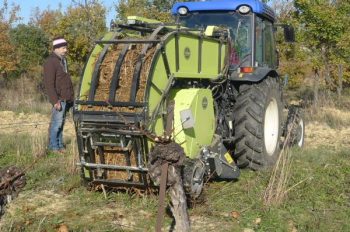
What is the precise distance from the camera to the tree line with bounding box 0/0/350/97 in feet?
44.7

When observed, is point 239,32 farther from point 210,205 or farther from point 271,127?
point 210,205

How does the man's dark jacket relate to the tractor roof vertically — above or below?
below

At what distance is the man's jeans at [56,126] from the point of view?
299 inches

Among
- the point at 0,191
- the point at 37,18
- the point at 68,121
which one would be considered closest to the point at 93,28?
the point at 68,121

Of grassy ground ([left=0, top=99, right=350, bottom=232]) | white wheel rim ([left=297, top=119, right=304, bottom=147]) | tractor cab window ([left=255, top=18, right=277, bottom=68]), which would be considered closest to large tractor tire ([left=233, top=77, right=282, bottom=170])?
grassy ground ([left=0, top=99, right=350, bottom=232])

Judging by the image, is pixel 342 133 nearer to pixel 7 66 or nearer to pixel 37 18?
pixel 7 66

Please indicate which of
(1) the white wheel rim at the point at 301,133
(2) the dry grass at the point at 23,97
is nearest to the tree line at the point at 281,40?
(2) the dry grass at the point at 23,97

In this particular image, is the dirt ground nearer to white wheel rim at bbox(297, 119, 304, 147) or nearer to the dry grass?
the dry grass

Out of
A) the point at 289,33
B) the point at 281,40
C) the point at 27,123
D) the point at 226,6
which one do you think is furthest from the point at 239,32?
the point at 281,40

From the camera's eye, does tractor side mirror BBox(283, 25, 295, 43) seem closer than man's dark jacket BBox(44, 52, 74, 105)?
No

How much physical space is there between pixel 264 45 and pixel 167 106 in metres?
3.20

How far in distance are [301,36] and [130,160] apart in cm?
1004

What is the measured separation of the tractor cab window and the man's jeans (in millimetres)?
2843

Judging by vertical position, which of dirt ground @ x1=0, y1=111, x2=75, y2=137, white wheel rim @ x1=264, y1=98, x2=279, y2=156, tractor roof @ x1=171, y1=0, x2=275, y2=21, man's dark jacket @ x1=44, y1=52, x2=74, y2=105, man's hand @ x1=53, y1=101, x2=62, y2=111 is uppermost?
tractor roof @ x1=171, y1=0, x2=275, y2=21
